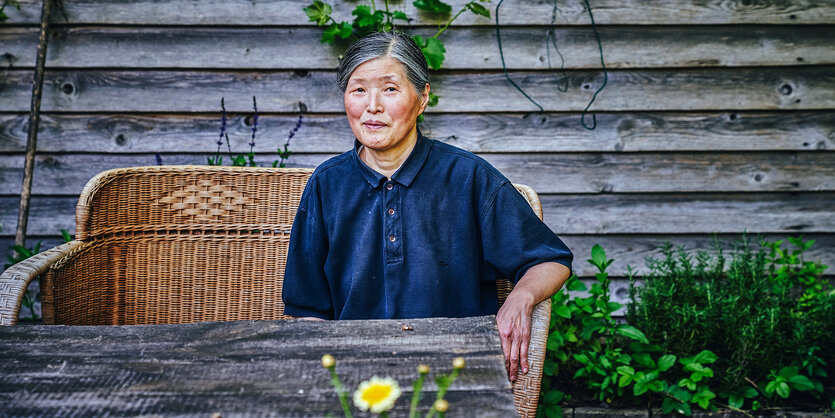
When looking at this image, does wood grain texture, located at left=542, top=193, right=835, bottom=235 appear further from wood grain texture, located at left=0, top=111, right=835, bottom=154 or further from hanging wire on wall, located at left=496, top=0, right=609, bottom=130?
hanging wire on wall, located at left=496, top=0, right=609, bottom=130

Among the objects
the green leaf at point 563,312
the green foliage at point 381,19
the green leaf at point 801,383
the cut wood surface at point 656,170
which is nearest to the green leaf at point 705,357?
the green leaf at point 801,383

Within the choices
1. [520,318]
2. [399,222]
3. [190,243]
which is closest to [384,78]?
[399,222]

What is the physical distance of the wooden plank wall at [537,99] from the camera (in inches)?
104

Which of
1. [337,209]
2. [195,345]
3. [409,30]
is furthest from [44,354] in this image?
[409,30]

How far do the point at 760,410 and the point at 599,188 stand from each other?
1068 millimetres

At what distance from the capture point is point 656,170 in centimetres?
277

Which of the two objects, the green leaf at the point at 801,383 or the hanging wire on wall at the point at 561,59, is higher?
the hanging wire on wall at the point at 561,59

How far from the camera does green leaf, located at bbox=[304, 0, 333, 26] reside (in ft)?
8.32

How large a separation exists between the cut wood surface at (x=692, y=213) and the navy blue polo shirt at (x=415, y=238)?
1308 millimetres

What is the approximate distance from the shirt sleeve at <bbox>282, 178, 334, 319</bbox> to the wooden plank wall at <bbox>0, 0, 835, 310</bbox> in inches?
46.1

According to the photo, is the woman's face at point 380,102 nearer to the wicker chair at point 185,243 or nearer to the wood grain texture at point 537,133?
the wicker chair at point 185,243

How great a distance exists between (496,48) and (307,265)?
149 centimetres

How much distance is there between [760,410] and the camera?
7.39 ft

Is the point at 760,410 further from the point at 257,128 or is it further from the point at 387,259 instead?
the point at 257,128
